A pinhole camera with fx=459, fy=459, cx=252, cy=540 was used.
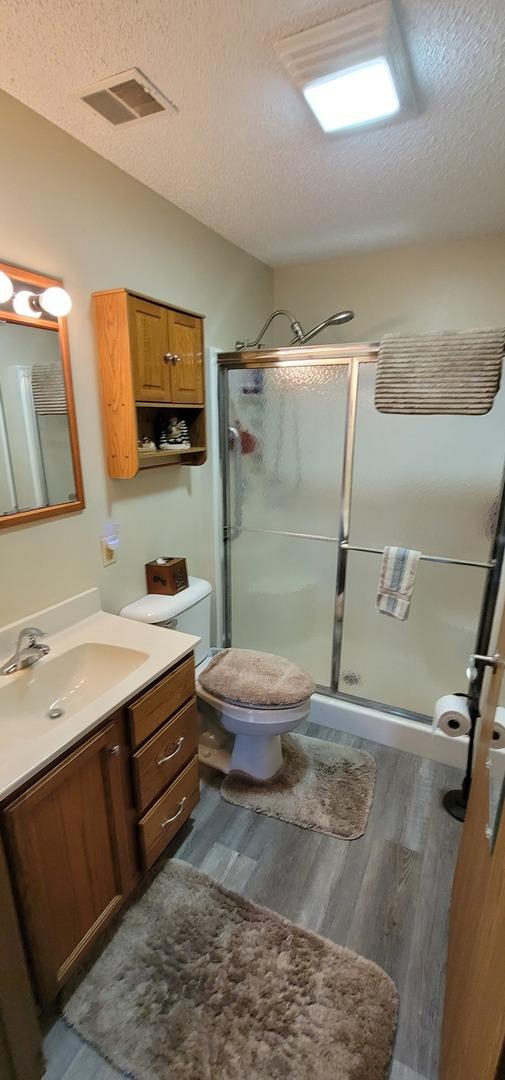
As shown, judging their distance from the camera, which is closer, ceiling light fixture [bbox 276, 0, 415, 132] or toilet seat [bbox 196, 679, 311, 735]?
ceiling light fixture [bbox 276, 0, 415, 132]

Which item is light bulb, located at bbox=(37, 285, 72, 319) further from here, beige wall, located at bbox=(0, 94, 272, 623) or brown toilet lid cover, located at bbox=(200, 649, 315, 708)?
brown toilet lid cover, located at bbox=(200, 649, 315, 708)

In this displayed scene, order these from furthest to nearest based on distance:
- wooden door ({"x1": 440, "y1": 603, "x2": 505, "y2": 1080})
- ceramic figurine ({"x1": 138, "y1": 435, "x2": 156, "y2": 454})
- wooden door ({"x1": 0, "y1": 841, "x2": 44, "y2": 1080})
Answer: ceramic figurine ({"x1": 138, "y1": 435, "x2": 156, "y2": 454}), wooden door ({"x1": 0, "y1": 841, "x2": 44, "y2": 1080}), wooden door ({"x1": 440, "y1": 603, "x2": 505, "y2": 1080})

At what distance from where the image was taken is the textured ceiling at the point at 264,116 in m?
0.99

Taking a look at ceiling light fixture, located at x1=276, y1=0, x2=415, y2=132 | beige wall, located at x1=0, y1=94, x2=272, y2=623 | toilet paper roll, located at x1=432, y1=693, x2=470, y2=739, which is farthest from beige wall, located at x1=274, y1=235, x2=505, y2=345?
toilet paper roll, located at x1=432, y1=693, x2=470, y2=739

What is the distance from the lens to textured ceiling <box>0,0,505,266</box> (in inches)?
39.1

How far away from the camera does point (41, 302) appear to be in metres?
1.35

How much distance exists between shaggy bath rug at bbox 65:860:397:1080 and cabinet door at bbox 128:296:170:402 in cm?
172

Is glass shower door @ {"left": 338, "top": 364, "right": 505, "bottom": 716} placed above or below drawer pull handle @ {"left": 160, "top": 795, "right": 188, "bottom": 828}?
above

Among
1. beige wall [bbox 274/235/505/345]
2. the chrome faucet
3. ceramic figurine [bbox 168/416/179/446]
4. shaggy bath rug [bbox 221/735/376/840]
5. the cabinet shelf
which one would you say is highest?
beige wall [bbox 274/235/505/345]

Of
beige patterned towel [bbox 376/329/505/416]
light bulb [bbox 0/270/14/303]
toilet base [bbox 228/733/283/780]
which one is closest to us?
light bulb [bbox 0/270/14/303]


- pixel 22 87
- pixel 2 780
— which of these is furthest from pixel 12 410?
pixel 2 780

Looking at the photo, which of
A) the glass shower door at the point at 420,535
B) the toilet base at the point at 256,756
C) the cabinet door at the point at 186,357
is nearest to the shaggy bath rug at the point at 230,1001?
the toilet base at the point at 256,756

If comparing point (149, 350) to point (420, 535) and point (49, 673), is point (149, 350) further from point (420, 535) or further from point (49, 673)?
point (420, 535)

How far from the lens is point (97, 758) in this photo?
1172 millimetres
